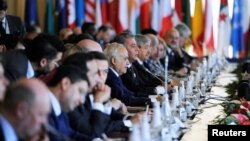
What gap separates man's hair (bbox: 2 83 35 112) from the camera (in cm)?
243

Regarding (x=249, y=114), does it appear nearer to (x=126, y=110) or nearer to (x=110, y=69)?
(x=126, y=110)

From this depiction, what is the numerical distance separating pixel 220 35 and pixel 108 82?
18.2ft

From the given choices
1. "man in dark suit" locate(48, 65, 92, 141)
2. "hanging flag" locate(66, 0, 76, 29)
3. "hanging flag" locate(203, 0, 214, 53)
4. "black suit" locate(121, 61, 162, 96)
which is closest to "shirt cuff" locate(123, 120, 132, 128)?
"man in dark suit" locate(48, 65, 92, 141)

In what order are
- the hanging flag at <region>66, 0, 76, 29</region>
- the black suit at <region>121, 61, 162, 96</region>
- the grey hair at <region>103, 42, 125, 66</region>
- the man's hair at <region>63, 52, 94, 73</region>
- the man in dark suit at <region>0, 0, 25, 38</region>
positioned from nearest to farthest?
the man's hair at <region>63, 52, 94, 73</region>
the grey hair at <region>103, 42, 125, 66</region>
the black suit at <region>121, 61, 162, 96</region>
the man in dark suit at <region>0, 0, 25, 38</region>
the hanging flag at <region>66, 0, 76, 29</region>

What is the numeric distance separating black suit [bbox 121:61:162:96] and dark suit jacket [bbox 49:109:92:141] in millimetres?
2044

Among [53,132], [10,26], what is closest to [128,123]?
[53,132]

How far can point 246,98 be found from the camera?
488cm

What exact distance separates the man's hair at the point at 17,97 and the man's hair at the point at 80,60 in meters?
1.06

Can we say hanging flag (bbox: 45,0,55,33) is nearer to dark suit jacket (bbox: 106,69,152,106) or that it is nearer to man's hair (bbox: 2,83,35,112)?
dark suit jacket (bbox: 106,69,152,106)

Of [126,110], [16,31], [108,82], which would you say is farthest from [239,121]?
[16,31]

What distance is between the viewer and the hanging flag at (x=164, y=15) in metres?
10.1

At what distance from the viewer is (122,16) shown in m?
10.1

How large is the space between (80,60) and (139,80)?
2447 mm

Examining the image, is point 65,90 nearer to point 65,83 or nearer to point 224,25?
point 65,83
